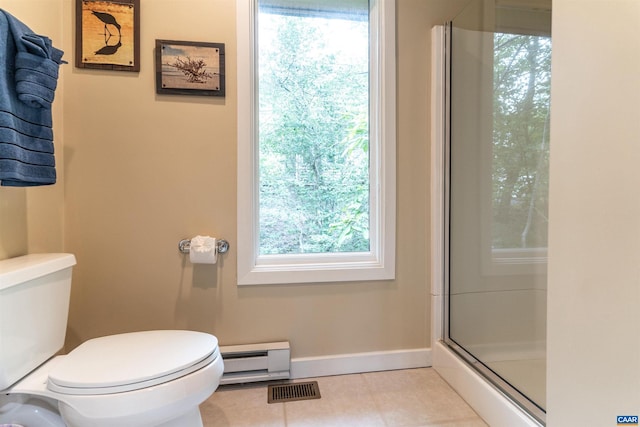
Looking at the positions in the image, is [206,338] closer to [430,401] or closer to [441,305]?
[430,401]

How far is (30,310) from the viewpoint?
3.44 ft

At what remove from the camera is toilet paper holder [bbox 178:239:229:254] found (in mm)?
1532

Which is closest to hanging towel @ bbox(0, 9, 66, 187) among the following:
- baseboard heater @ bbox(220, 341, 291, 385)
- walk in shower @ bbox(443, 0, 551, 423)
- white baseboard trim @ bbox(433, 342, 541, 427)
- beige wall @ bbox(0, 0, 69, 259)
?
beige wall @ bbox(0, 0, 69, 259)

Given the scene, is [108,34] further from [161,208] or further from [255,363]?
[255,363]

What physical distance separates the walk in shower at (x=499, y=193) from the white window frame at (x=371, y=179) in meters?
0.33

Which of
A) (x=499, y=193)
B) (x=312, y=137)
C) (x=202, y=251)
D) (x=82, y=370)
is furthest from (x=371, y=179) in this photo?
(x=82, y=370)

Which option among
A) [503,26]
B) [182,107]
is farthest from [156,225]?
[503,26]

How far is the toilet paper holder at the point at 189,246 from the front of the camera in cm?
153

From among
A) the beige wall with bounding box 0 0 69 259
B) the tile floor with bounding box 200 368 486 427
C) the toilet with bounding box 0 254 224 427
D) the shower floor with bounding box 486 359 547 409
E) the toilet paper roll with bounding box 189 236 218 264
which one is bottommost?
the tile floor with bounding box 200 368 486 427

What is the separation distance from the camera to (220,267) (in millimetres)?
1585

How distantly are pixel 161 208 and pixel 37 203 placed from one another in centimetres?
47

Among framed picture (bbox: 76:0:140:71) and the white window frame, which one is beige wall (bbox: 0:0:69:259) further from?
the white window frame

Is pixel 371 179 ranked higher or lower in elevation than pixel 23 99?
lower

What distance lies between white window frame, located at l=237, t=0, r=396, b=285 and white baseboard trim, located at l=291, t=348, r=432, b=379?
0.42m
